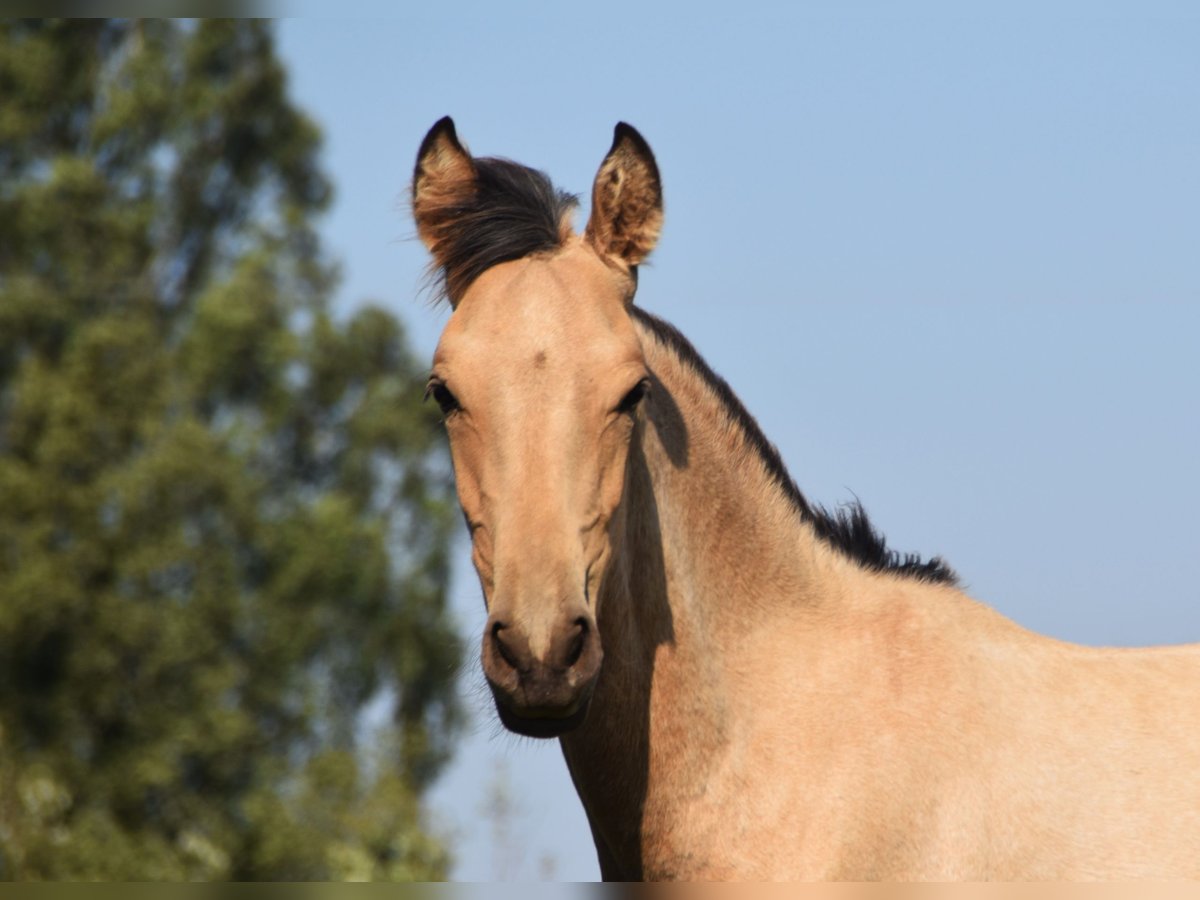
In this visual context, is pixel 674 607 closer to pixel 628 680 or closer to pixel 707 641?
pixel 707 641

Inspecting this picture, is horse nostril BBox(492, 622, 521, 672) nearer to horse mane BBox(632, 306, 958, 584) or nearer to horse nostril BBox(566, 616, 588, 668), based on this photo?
horse nostril BBox(566, 616, 588, 668)

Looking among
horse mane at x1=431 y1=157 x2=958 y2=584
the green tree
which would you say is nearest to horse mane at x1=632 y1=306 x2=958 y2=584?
horse mane at x1=431 y1=157 x2=958 y2=584

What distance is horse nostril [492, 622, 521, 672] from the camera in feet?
11.1

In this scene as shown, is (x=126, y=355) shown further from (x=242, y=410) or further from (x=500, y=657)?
(x=500, y=657)

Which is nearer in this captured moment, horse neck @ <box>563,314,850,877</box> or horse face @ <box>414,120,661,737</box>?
horse face @ <box>414,120,661,737</box>

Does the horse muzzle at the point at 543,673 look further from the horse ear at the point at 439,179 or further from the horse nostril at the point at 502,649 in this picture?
the horse ear at the point at 439,179

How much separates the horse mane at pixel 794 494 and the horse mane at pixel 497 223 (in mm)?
415

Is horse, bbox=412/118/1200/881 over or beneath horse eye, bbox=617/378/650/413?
beneath

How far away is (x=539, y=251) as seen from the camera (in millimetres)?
4168

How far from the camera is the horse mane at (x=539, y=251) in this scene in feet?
13.7

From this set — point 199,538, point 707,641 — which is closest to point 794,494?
point 707,641

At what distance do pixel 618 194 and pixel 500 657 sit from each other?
5.14 feet

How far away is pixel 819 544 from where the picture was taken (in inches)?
175

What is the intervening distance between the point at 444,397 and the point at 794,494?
1229 mm
